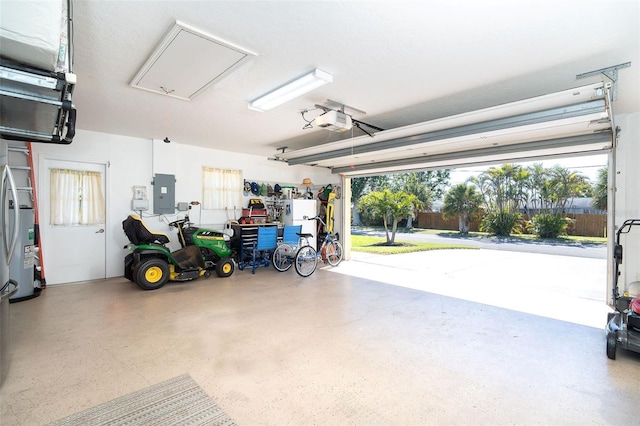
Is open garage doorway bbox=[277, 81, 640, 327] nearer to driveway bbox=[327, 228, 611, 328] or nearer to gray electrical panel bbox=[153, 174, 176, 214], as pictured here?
driveway bbox=[327, 228, 611, 328]

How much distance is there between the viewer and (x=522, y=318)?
146 inches

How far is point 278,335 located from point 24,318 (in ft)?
10.3

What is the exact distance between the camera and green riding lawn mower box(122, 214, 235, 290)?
4773 millimetres

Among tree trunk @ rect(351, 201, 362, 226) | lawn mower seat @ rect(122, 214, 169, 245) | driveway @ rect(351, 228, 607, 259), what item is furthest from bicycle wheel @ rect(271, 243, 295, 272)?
tree trunk @ rect(351, 201, 362, 226)

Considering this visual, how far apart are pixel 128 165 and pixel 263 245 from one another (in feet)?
9.90

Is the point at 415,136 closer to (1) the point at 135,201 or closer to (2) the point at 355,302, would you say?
(2) the point at 355,302

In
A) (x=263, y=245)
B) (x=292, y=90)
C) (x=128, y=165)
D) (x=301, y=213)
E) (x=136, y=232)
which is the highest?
(x=292, y=90)

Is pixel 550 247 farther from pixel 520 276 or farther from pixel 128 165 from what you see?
pixel 128 165

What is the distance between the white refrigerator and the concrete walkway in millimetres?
1260

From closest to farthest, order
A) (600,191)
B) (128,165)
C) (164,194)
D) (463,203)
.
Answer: (128,165), (164,194), (600,191), (463,203)

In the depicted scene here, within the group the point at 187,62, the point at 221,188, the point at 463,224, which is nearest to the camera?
the point at 187,62

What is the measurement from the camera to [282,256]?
20.6 ft

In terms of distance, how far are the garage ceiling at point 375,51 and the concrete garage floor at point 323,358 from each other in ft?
8.77

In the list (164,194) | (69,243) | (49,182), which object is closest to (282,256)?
(164,194)
